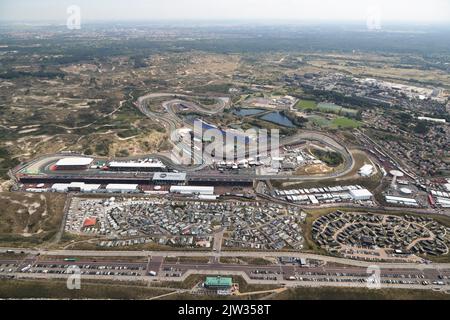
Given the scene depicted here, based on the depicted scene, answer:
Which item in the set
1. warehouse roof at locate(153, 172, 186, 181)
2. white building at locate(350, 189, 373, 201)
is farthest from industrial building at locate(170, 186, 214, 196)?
white building at locate(350, 189, 373, 201)

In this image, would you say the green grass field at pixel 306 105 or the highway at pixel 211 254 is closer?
the highway at pixel 211 254

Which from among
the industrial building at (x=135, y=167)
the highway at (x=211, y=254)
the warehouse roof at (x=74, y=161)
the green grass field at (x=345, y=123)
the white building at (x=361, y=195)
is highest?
the green grass field at (x=345, y=123)

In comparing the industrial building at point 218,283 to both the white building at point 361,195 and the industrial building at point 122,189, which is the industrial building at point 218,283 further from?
the white building at point 361,195

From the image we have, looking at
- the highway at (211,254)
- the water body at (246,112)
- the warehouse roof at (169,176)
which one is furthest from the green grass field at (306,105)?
the highway at (211,254)

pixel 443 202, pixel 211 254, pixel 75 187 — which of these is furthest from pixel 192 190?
pixel 443 202

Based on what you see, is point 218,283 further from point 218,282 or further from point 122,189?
point 122,189

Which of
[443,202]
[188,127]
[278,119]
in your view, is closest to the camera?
[443,202]

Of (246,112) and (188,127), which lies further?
(246,112)
